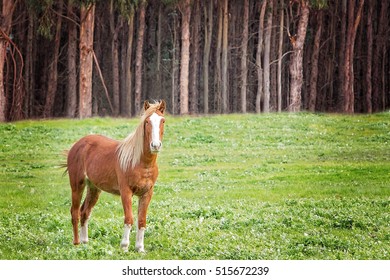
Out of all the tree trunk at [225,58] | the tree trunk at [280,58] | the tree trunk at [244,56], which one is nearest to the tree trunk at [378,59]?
the tree trunk at [280,58]

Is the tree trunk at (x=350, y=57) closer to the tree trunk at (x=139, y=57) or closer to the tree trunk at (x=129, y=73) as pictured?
the tree trunk at (x=139, y=57)

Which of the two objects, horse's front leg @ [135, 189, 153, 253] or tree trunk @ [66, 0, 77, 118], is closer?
horse's front leg @ [135, 189, 153, 253]

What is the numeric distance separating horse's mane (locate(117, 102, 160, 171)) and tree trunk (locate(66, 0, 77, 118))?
109 inches

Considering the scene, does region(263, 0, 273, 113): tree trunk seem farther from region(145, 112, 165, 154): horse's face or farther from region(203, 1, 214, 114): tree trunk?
region(145, 112, 165, 154): horse's face

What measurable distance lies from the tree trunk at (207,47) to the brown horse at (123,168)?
2413 millimetres

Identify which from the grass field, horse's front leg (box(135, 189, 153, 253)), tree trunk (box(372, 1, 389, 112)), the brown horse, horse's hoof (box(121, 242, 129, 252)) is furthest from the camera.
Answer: tree trunk (box(372, 1, 389, 112))

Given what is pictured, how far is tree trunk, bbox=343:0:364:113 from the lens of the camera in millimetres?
11977

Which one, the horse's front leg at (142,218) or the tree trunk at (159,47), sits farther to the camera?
the tree trunk at (159,47)

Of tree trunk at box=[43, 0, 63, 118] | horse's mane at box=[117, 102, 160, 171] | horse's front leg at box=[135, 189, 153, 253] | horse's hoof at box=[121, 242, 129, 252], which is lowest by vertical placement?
horse's hoof at box=[121, 242, 129, 252]

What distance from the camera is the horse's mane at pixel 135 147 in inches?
365

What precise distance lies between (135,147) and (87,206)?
3.72 ft

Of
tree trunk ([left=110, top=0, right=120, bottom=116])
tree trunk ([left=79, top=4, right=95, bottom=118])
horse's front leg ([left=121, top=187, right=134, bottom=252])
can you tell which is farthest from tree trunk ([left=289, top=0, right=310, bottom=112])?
horse's front leg ([left=121, top=187, right=134, bottom=252])

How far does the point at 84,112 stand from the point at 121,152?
2646 millimetres

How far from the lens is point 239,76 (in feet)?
40.0
